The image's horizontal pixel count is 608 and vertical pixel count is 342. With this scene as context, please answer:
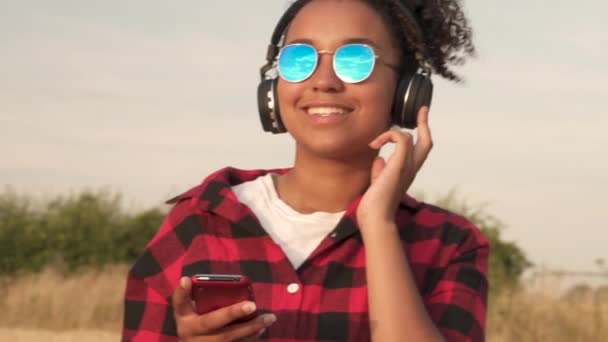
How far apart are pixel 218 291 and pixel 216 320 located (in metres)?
0.06

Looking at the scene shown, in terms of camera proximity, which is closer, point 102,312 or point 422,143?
point 422,143

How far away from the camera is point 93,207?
20562 millimetres

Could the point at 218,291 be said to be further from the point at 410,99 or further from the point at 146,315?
the point at 410,99

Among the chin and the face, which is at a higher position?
the face

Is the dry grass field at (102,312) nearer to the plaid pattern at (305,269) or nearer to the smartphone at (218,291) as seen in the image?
the plaid pattern at (305,269)

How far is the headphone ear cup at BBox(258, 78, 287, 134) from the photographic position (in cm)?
329

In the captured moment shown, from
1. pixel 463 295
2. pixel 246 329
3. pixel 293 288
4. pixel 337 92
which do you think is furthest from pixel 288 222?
pixel 246 329

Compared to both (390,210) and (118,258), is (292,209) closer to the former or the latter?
(390,210)

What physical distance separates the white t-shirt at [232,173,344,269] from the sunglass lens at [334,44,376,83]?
388 mm

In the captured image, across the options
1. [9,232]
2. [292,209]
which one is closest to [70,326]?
[9,232]

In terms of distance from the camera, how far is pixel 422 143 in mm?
3227

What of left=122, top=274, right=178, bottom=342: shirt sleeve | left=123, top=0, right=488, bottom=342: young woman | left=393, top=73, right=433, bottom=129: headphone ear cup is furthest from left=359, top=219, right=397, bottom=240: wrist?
left=122, top=274, right=178, bottom=342: shirt sleeve

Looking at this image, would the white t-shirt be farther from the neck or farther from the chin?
the chin

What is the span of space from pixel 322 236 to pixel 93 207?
17729mm
